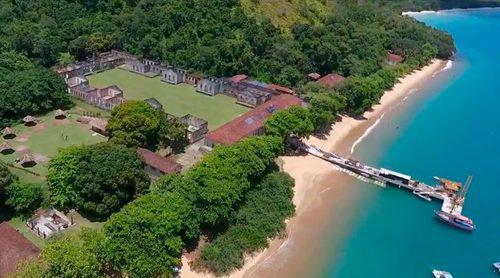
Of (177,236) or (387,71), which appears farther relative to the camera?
(387,71)

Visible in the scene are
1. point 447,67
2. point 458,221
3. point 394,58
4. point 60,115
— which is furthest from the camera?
point 447,67

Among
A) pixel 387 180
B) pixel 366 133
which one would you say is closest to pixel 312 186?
pixel 387 180

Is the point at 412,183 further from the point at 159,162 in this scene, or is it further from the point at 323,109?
the point at 159,162

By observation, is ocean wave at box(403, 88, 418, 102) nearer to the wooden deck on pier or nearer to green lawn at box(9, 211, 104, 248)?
the wooden deck on pier

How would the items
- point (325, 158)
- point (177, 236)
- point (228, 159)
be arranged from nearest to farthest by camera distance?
1. point (177, 236)
2. point (228, 159)
3. point (325, 158)

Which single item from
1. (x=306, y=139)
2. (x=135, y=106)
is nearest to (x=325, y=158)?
(x=306, y=139)

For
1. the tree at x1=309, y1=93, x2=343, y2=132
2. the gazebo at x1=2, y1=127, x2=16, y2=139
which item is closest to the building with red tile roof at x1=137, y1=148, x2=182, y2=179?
the gazebo at x1=2, y1=127, x2=16, y2=139

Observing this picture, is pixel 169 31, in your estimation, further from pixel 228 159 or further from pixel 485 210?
pixel 485 210
